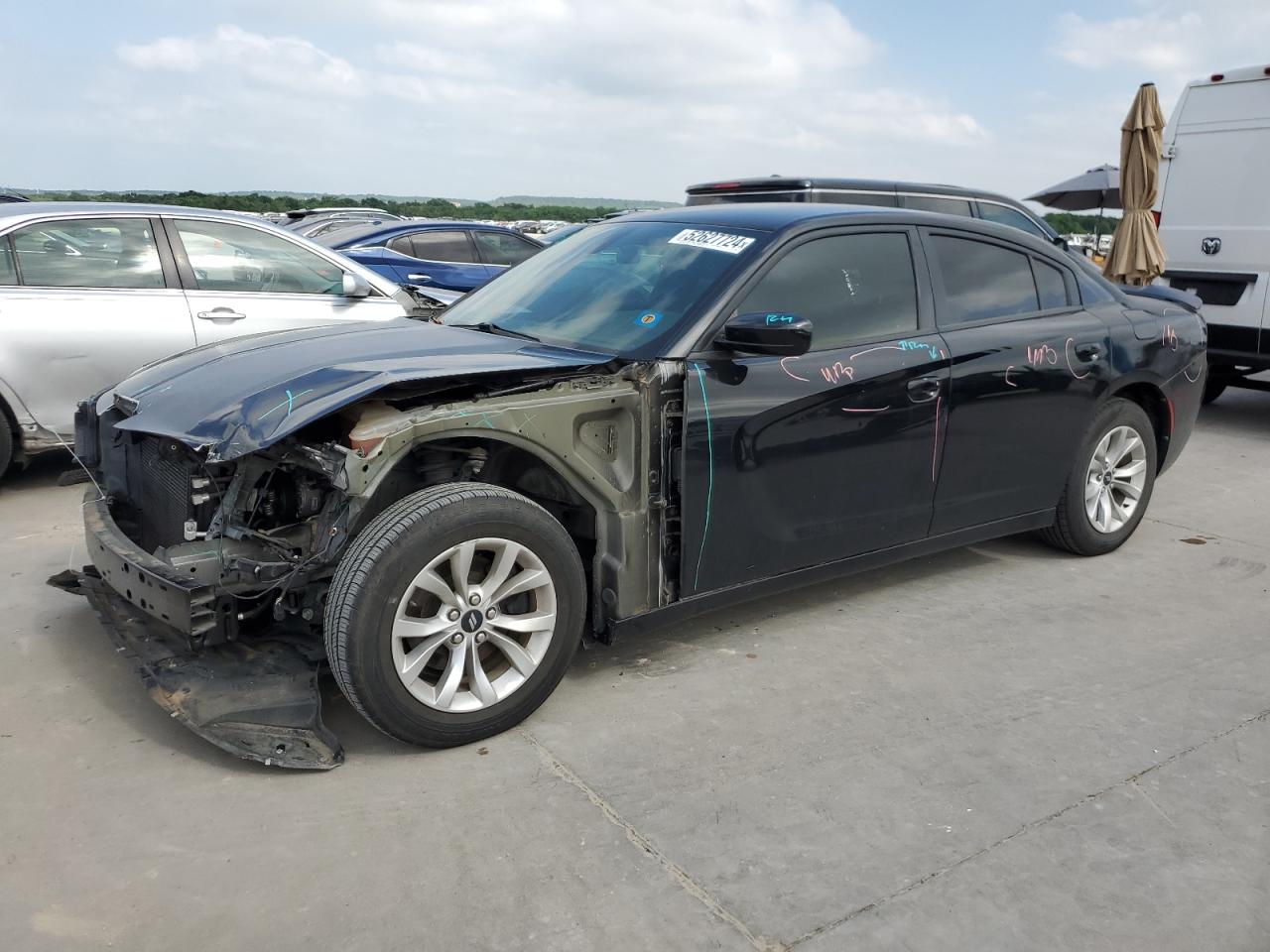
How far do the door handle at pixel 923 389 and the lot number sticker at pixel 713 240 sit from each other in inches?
33.8

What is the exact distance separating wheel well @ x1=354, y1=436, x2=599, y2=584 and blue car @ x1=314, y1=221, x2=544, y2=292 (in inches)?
301

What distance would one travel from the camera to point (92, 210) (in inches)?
233

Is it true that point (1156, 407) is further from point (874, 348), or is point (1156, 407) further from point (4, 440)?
point (4, 440)

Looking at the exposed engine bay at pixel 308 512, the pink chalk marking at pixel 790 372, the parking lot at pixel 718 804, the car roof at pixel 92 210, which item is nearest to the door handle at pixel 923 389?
the pink chalk marking at pixel 790 372

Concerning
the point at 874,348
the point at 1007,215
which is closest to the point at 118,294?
the point at 874,348

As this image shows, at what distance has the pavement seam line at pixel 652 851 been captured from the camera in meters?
2.44

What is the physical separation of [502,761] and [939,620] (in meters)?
2.09

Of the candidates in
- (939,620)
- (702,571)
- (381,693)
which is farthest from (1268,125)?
(381,693)

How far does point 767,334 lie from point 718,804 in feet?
4.90

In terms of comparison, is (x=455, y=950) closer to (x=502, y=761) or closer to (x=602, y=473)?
(x=502, y=761)

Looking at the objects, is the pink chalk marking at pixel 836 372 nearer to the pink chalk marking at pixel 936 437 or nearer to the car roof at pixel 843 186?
the pink chalk marking at pixel 936 437

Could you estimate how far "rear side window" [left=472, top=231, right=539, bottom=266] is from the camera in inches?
475

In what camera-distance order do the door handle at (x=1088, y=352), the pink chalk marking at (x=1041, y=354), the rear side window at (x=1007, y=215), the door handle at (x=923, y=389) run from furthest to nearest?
the rear side window at (x=1007, y=215)
the door handle at (x=1088, y=352)
the pink chalk marking at (x=1041, y=354)
the door handle at (x=923, y=389)

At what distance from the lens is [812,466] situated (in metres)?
3.78
